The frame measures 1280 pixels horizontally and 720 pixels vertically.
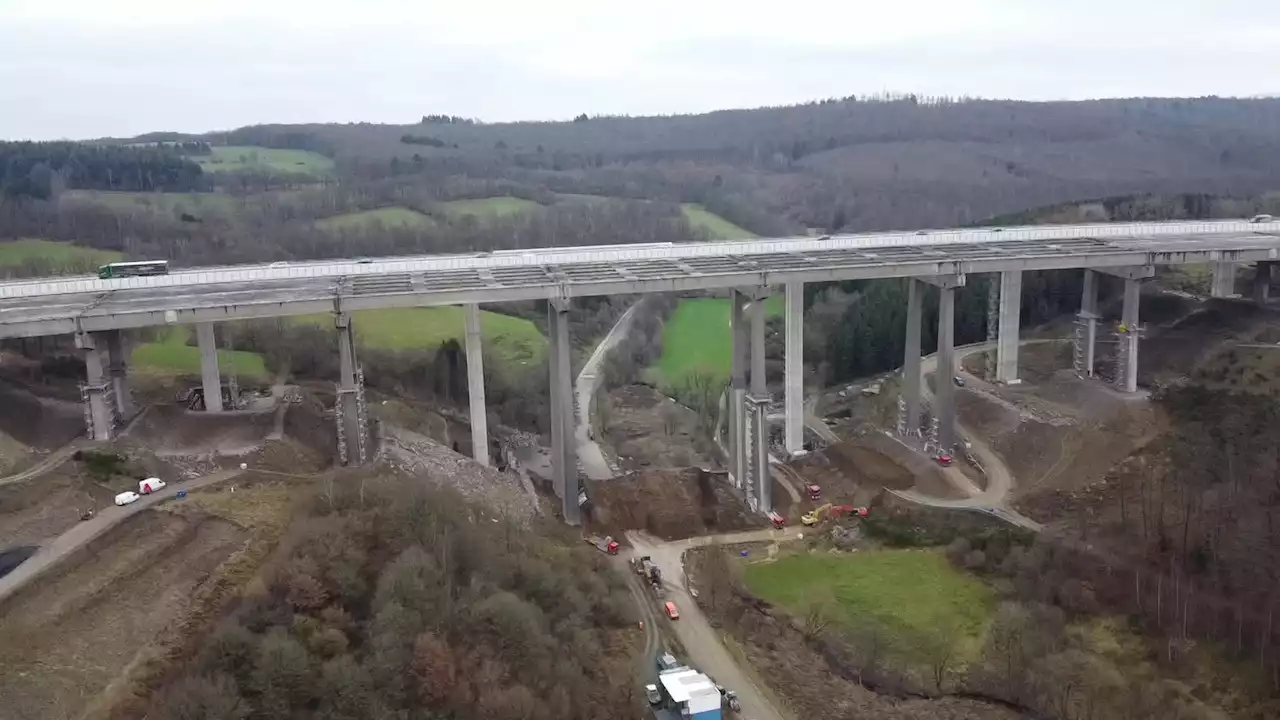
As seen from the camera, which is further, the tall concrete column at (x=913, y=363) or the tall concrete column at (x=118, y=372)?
the tall concrete column at (x=913, y=363)

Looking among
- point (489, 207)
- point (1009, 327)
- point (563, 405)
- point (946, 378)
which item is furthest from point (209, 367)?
point (489, 207)

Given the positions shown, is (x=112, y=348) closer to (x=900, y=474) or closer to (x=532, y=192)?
(x=900, y=474)

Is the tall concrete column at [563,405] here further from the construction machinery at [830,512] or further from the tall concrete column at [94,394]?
the tall concrete column at [94,394]

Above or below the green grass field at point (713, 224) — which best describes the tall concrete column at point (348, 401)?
below

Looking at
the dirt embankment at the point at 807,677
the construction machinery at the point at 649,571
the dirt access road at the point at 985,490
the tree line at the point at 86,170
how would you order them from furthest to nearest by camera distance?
the tree line at the point at 86,170 → the dirt access road at the point at 985,490 → the construction machinery at the point at 649,571 → the dirt embankment at the point at 807,677

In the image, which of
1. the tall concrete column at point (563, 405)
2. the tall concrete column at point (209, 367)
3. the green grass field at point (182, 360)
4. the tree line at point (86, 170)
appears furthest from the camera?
the tree line at point (86, 170)

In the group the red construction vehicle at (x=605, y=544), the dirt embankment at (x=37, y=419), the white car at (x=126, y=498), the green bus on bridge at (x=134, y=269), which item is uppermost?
the green bus on bridge at (x=134, y=269)

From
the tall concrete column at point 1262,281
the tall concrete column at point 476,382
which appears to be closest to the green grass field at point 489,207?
the tall concrete column at point 476,382

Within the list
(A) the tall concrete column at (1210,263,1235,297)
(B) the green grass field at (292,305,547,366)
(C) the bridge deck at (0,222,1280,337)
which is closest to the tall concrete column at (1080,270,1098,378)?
(C) the bridge deck at (0,222,1280,337)

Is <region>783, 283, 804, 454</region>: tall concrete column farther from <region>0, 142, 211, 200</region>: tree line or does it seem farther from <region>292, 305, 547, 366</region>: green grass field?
<region>0, 142, 211, 200</region>: tree line
